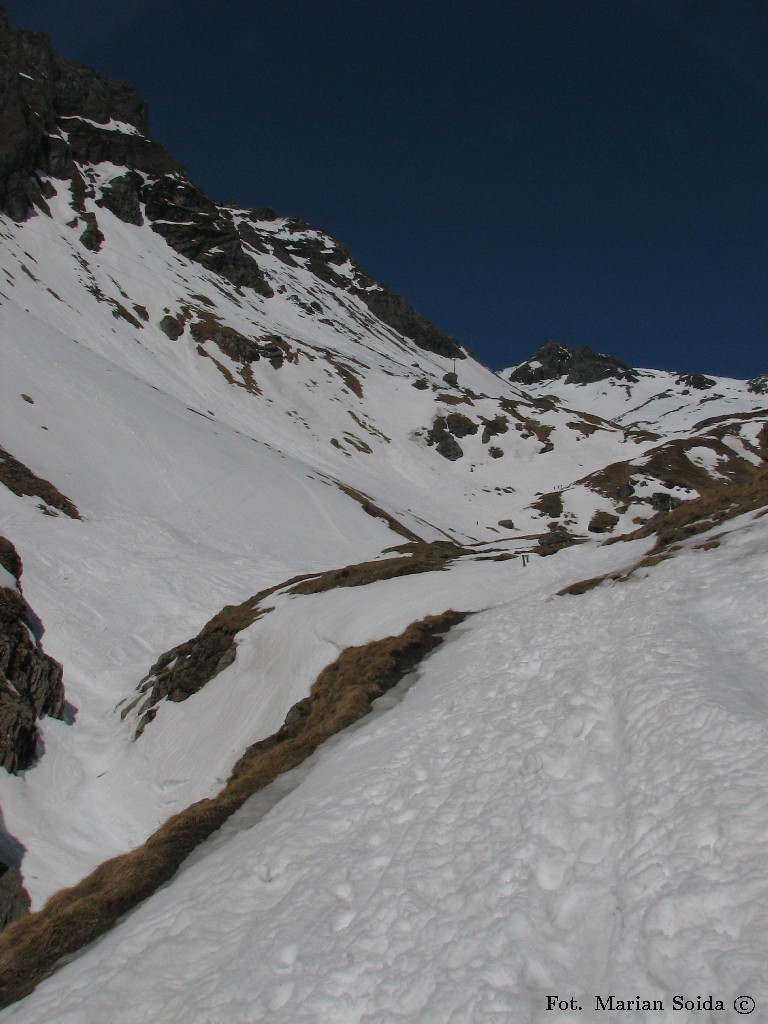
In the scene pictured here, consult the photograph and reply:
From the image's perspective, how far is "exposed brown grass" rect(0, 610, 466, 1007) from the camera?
27.8 ft

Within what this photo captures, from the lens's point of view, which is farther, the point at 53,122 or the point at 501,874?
the point at 53,122

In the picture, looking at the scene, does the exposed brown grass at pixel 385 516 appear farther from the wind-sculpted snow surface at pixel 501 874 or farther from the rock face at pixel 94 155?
the rock face at pixel 94 155

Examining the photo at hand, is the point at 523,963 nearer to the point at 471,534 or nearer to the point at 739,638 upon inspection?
the point at 739,638

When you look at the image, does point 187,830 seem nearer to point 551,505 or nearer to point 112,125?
point 551,505

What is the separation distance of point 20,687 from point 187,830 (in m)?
13.0

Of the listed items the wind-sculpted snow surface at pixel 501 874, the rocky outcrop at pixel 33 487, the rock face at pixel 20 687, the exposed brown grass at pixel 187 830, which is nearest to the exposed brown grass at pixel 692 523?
the exposed brown grass at pixel 187 830

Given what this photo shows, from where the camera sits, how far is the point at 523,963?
221 inches

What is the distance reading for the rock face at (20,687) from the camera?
1827cm

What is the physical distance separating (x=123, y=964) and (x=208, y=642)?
1707 centimetres

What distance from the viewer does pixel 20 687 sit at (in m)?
20.4

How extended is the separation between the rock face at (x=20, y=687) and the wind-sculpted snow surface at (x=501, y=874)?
11647mm

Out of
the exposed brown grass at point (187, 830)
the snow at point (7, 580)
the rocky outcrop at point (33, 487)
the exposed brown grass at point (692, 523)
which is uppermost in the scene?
the rocky outcrop at point (33, 487)

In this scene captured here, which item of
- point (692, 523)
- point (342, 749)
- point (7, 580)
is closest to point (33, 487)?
point (7, 580)

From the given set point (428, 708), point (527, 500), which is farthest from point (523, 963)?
point (527, 500)
